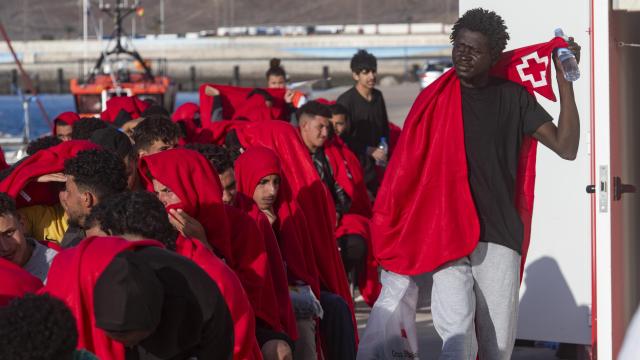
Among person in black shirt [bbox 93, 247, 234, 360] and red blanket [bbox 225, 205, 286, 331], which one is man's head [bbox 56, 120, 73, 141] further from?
person in black shirt [bbox 93, 247, 234, 360]

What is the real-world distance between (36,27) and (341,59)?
52752 millimetres

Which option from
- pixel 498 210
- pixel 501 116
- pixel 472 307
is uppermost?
pixel 501 116

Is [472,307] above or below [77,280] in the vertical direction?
below

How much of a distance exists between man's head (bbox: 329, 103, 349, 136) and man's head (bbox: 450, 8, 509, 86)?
454 centimetres

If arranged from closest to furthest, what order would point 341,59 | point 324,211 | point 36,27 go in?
point 324,211 → point 341,59 → point 36,27

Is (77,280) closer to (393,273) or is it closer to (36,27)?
(393,273)

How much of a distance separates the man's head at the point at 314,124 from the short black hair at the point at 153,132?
2031 millimetres

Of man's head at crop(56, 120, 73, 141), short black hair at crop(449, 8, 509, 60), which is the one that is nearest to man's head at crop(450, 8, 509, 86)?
short black hair at crop(449, 8, 509, 60)

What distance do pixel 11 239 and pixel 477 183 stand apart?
1843mm

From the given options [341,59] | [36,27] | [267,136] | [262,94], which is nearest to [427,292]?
[267,136]

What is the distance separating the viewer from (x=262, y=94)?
10.9m

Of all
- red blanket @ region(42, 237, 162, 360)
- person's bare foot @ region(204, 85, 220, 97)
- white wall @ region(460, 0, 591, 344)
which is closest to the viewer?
red blanket @ region(42, 237, 162, 360)

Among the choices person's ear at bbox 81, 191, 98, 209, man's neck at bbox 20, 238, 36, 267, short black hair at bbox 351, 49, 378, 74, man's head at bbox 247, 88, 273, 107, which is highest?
short black hair at bbox 351, 49, 378, 74

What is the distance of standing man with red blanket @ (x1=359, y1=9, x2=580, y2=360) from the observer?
225 inches
